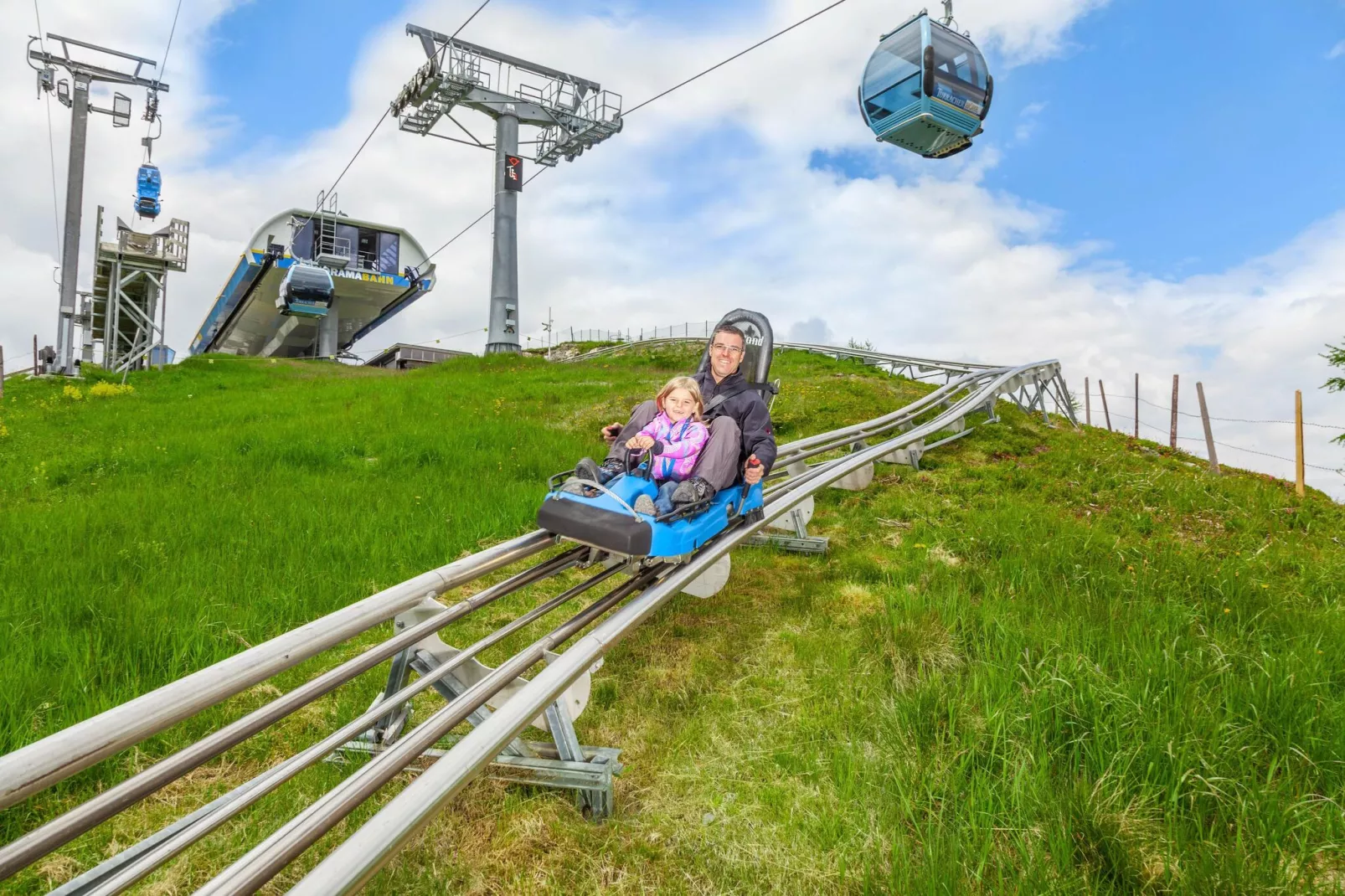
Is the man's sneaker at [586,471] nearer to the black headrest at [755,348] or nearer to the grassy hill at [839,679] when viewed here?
the grassy hill at [839,679]

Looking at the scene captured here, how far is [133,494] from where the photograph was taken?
6.88m

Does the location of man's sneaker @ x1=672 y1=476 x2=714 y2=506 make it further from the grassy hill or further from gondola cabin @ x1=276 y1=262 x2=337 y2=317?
gondola cabin @ x1=276 y1=262 x2=337 y2=317

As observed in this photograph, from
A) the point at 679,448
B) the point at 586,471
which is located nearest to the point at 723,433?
the point at 679,448

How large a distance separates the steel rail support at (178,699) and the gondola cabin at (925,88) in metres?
7.79

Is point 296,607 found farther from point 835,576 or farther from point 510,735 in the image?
point 835,576

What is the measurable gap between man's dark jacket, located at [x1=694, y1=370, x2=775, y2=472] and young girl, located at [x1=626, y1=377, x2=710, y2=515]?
237 millimetres

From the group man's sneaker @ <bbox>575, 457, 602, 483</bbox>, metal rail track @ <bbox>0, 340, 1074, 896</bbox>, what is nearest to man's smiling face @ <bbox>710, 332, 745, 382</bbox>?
man's sneaker @ <bbox>575, 457, 602, 483</bbox>

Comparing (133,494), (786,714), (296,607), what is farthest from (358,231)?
(786,714)

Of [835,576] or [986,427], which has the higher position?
[986,427]

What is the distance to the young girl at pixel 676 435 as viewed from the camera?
4.21 metres

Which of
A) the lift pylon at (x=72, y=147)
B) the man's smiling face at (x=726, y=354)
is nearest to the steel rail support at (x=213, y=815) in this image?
the man's smiling face at (x=726, y=354)

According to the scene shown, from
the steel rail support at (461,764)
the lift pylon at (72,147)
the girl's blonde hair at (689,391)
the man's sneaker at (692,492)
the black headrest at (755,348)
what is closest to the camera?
the steel rail support at (461,764)

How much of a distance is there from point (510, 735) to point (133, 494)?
6.53 m

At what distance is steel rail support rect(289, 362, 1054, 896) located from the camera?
1.66 m
